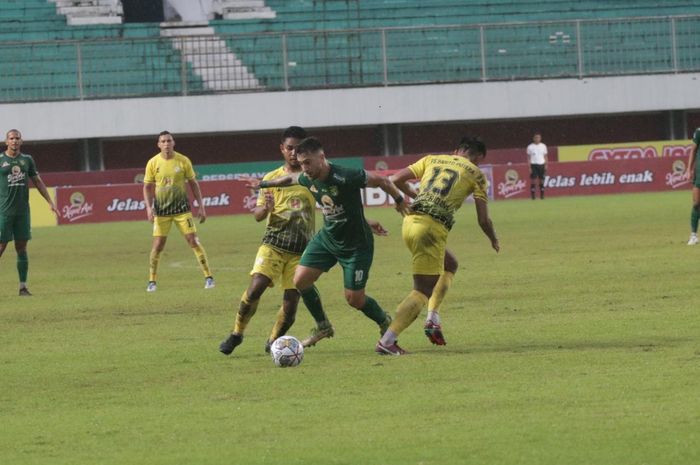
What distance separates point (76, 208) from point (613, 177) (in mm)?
15730

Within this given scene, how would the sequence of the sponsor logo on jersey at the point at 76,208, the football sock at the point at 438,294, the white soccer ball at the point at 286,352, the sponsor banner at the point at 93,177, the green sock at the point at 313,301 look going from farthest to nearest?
the sponsor banner at the point at 93,177, the sponsor logo on jersey at the point at 76,208, the football sock at the point at 438,294, the green sock at the point at 313,301, the white soccer ball at the point at 286,352

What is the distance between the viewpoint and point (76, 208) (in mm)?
39438

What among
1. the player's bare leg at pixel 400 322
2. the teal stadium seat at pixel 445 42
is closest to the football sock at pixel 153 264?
the player's bare leg at pixel 400 322

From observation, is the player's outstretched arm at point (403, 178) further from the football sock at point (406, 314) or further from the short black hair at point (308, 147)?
the football sock at point (406, 314)

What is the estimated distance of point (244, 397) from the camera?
9570mm

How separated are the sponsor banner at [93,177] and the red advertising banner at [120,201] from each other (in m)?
1.76

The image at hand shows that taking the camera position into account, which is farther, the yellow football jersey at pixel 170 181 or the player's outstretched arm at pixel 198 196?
the yellow football jersey at pixel 170 181

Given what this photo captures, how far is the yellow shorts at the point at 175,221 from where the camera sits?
19.5 meters

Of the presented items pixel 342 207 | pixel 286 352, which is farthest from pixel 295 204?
pixel 286 352

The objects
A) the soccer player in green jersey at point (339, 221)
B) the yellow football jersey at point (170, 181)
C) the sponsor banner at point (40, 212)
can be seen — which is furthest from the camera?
the sponsor banner at point (40, 212)

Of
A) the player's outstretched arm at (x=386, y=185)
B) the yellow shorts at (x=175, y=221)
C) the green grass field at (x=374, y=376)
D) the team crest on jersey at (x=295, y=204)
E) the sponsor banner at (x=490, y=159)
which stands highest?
the player's outstretched arm at (x=386, y=185)

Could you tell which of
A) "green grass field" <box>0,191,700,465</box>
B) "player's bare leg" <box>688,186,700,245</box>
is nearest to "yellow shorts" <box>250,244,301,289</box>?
"green grass field" <box>0,191,700,465</box>

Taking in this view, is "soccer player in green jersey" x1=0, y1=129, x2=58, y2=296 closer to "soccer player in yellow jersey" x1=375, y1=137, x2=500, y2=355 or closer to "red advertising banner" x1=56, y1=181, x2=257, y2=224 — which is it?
"soccer player in yellow jersey" x1=375, y1=137, x2=500, y2=355

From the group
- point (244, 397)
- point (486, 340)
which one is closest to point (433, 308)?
point (486, 340)
